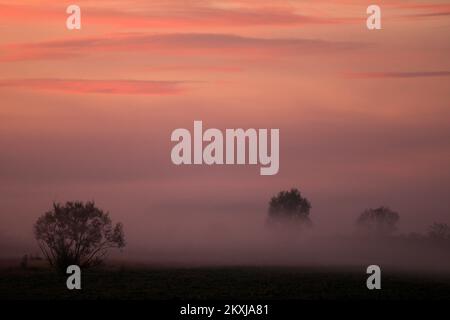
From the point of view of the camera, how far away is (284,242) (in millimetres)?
63812

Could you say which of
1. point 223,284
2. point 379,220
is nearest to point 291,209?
point 379,220

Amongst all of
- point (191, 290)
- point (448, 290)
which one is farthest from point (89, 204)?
point (448, 290)

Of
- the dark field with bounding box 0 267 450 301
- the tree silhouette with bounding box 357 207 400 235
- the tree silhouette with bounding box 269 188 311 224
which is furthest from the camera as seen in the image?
the tree silhouette with bounding box 269 188 311 224

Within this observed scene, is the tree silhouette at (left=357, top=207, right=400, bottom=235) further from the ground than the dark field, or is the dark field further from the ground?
the tree silhouette at (left=357, top=207, right=400, bottom=235)

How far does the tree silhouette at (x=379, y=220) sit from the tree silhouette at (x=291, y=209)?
6540 millimetres

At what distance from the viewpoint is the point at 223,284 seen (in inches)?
1857

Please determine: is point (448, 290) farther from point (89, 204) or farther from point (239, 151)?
point (89, 204)

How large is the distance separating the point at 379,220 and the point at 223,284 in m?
15.3

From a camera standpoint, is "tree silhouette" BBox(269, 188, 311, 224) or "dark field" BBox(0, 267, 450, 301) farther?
"tree silhouette" BBox(269, 188, 311, 224)

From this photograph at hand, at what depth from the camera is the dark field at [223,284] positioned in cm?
4412

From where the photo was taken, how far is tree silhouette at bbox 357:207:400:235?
186 feet

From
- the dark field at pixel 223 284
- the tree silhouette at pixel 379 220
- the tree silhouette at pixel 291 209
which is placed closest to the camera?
the dark field at pixel 223 284

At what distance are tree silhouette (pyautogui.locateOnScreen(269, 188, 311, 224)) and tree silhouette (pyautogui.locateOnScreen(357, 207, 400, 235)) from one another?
6.54 metres
